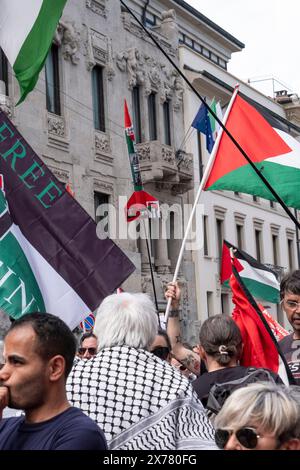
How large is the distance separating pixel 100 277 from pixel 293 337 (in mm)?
1475

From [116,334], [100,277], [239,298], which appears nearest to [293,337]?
[239,298]

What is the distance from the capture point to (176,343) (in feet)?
21.2

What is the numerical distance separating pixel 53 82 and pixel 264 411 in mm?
21789

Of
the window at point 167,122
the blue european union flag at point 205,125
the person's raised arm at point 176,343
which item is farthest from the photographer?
the window at point 167,122

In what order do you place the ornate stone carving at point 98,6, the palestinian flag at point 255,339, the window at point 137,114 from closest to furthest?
1. the palestinian flag at point 255,339
2. the ornate stone carving at point 98,6
3. the window at point 137,114

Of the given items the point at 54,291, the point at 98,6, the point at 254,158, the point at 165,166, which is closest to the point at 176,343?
the point at 54,291

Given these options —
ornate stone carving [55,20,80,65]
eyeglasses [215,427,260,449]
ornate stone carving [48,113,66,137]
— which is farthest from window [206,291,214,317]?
eyeglasses [215,427,260,449]

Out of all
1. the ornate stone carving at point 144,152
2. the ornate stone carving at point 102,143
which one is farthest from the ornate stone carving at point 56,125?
the ornate stone carving at point 144,152

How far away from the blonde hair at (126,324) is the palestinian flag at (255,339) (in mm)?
1653

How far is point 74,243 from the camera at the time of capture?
23.3 ft

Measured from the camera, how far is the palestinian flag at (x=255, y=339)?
6.18 meters

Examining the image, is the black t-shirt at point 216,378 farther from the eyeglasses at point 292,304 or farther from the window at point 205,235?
the window at point 205,235

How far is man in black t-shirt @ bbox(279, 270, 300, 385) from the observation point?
20.5 feet
